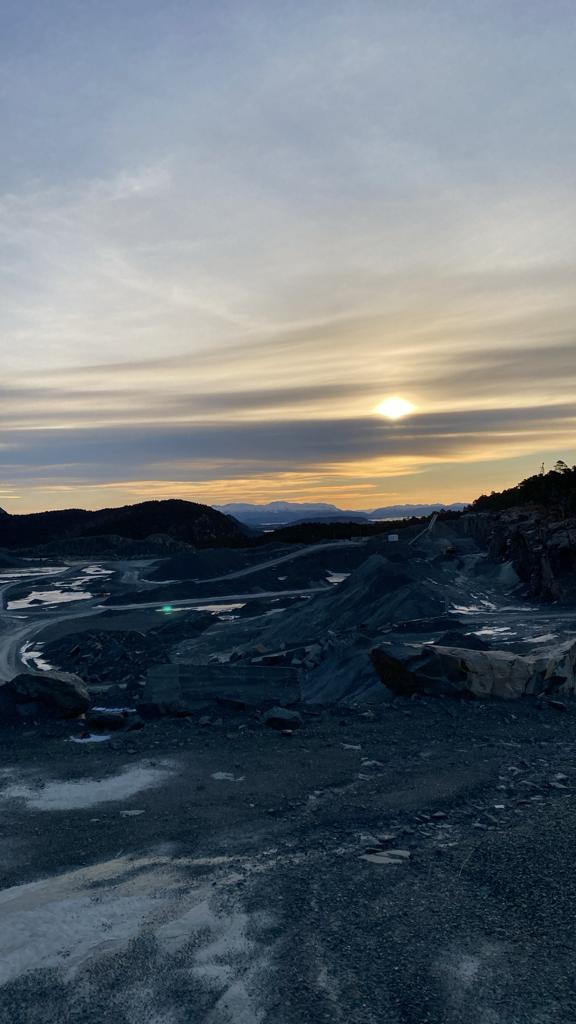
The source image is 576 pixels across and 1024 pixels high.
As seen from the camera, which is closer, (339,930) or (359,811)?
(339,930)

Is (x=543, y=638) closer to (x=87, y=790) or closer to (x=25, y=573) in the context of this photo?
(x=87, y=790)

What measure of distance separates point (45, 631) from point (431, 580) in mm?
22721

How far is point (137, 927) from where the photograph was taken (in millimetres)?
7766

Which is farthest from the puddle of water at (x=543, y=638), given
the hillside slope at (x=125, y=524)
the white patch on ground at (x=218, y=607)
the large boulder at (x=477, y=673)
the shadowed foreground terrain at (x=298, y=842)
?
the hillside slope at (x=125, y=524)

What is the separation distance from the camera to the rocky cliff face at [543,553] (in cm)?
3500

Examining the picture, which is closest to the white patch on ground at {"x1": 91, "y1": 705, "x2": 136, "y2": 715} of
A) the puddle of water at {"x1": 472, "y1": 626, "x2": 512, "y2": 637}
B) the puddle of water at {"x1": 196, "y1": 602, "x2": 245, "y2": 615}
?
the puddle of water at {"x1": 472, "y1": 626, "x2": 512, "y2": 637}

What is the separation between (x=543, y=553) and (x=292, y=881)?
1227 inches

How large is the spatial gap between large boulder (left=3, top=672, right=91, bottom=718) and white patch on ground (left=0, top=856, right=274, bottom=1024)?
8.52 metres

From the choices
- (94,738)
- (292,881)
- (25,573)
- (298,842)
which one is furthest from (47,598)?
(292,881)

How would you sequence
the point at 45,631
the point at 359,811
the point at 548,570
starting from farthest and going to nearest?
the point at 45,631 → the point at 548,570 → the point at 359,811

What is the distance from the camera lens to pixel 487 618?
3136 cm

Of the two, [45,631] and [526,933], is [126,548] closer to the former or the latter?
[45,631]

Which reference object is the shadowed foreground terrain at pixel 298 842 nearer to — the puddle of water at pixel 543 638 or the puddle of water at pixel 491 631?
the puddle of water at pixel 543 638

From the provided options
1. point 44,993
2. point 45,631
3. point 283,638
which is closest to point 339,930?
point 44,993
